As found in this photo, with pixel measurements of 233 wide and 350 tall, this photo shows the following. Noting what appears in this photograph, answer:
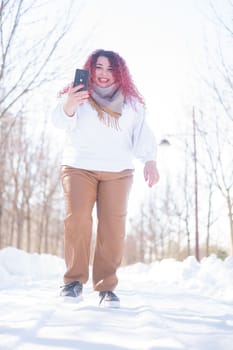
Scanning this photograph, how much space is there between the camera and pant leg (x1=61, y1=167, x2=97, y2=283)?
3.28m

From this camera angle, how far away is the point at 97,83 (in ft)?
11.4

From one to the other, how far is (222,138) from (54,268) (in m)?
5.89

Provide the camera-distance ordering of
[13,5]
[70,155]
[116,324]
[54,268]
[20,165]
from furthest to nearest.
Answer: [20,165], [54,268], [13,5], [70,155], [116,324]

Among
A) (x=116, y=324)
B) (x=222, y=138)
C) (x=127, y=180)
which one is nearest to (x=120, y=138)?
(x=127, y=180)

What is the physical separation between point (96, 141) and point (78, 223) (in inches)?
24.4

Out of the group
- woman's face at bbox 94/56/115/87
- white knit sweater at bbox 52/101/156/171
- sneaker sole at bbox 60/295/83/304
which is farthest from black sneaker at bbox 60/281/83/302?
woman's face at bbox 94/56/115/87

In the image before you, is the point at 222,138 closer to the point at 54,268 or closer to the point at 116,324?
the point at 54,268

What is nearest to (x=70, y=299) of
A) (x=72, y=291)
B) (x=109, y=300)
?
(x=72, y=291)

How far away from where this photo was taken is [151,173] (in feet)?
11.2

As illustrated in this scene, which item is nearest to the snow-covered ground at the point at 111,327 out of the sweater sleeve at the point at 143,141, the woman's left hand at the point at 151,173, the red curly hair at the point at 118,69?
the woman's left hand at the point at 151,173

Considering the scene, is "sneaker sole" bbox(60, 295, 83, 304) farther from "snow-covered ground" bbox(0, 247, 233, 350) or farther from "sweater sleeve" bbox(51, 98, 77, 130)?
"sweater sleeve" bbox(51, 98, 77, 130)

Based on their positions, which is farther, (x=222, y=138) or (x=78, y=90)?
(x=222, y=138)

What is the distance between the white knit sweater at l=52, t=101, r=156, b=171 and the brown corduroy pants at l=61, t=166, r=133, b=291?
7cm

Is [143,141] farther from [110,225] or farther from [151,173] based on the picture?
[110,225]
